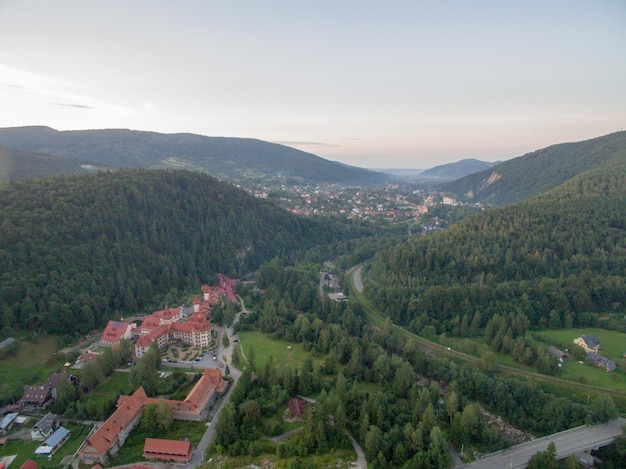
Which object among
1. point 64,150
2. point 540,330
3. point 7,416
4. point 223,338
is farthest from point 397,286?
point 64,150

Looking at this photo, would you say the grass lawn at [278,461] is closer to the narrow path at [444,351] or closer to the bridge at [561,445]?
the bridge at [561,445]

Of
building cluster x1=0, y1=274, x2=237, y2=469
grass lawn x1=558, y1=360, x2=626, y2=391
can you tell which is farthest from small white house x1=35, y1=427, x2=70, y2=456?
grass lawn x1=558, y1=360, x2=626, y2=391

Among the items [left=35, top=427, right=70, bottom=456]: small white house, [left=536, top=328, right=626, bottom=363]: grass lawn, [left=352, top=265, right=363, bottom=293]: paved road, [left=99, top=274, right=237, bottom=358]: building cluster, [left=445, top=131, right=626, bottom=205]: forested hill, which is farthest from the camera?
[left=445, top=131, right=626, bottom=205]: forested hill

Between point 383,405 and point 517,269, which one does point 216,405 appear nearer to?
point 383,405

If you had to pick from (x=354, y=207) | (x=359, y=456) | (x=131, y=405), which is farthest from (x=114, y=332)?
(x=354, y=207)

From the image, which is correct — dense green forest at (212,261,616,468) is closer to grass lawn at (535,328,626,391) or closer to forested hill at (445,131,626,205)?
grass lawn at (535,328,626,391)

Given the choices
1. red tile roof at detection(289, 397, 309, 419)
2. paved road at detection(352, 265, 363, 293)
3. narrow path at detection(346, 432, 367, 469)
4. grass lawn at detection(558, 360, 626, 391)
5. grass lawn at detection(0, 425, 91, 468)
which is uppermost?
grass lawn at detection(558, 360, 626, 391)

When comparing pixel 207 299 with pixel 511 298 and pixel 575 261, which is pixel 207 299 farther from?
pixel 575 261
